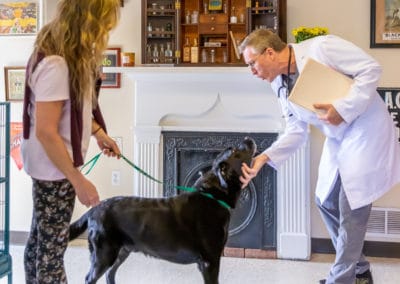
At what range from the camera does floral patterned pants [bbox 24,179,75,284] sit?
1.51 m

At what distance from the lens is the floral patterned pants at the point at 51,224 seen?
151 centimetres

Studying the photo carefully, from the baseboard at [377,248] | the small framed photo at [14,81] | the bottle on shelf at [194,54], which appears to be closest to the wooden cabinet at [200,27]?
the bottle on shelf at [194,54]

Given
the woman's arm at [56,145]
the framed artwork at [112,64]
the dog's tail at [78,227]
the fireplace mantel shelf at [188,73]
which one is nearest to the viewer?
the woman's arm at [56,145]

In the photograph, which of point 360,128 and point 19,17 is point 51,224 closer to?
point 360,128

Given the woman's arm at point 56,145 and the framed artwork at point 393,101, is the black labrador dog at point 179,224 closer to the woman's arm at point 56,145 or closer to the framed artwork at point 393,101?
the woman's arm at point 56,145

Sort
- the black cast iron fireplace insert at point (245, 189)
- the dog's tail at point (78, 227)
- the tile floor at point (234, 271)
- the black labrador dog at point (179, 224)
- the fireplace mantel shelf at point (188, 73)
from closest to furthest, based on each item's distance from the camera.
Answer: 1. the black labrador dog at point (179, 224)
2. the dog's tail at point (78, 227)
3. the tile floor at point (234, 271)
4. the fireplace mantel shelf at point (188, 73)
5. the black cast iron fireplace insert at point (245, 189)

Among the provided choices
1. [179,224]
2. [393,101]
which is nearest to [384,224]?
[393,101]

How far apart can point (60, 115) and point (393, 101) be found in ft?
8.20

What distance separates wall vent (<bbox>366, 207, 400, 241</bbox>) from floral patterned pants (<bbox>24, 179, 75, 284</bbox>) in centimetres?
239

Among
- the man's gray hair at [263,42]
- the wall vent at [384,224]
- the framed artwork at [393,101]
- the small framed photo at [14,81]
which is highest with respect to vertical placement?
the man's gray hair at [263,42]

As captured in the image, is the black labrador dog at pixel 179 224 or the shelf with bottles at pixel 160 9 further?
the shelf with bottles at pixel 160 9

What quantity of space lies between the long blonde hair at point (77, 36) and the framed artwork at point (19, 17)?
7.81ft

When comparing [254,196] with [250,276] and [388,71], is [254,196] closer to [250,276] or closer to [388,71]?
[250,276]

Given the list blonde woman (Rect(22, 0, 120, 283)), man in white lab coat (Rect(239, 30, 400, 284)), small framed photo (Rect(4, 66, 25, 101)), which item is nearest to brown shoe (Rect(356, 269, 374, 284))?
man in white lab coat (Rect(239, 30, 400, 284))
